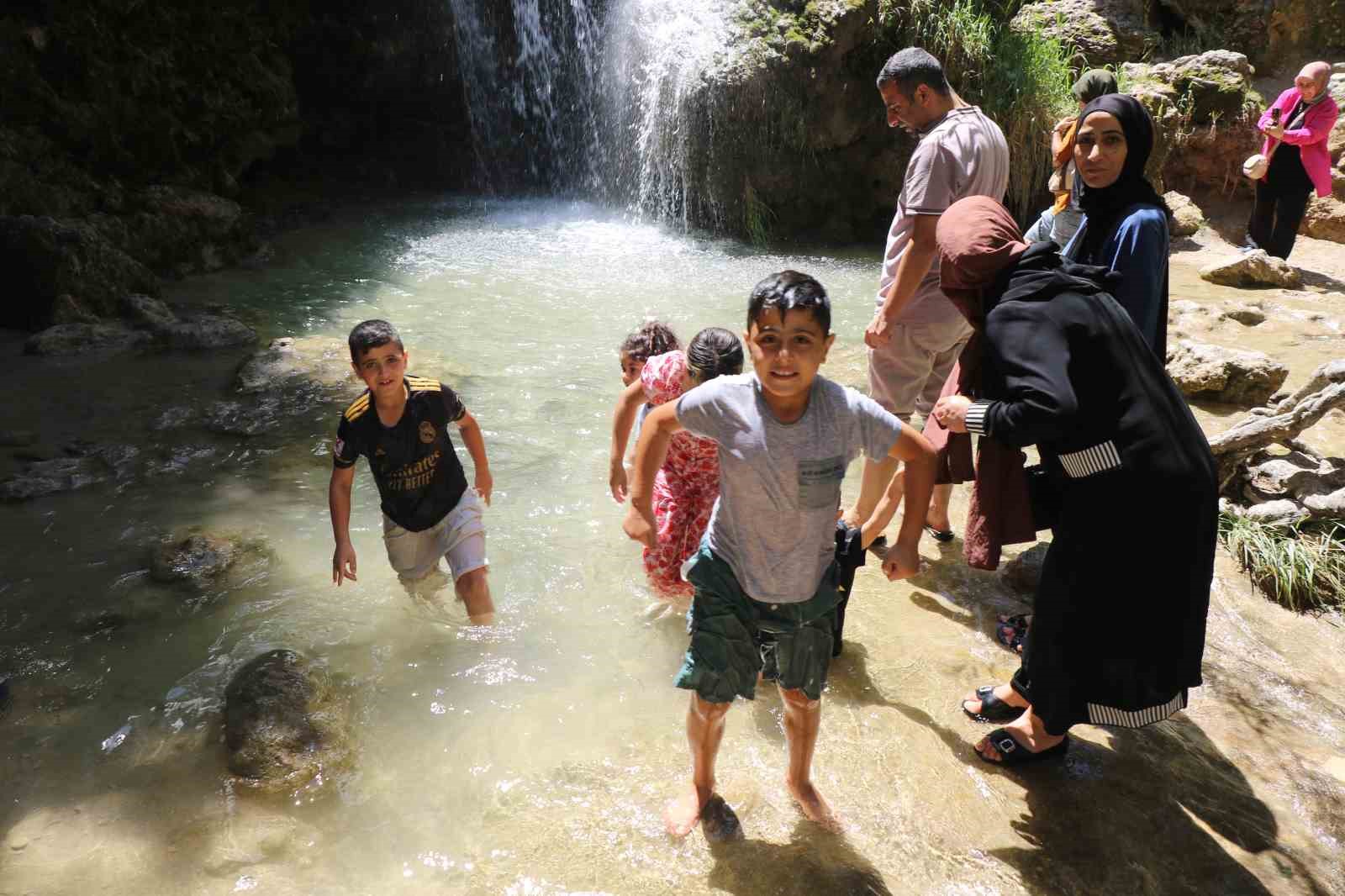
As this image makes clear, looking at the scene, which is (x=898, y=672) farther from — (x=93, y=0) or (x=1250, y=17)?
(x=1250, y=17)

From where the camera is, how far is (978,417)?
7.35 feet

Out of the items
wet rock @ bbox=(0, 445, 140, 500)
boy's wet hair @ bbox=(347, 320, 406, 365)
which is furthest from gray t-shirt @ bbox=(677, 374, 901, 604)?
wet rock @ bbox=(0, 445, 140, 500)

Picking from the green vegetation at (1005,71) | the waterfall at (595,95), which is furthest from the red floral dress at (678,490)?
the green vegetation at (1005,71)

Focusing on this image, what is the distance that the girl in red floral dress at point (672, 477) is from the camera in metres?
2.78

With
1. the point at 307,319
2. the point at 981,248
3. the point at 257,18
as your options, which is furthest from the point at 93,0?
the point at 981,248

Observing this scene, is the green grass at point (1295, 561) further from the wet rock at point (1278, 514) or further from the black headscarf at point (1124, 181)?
the black headscarf at point (1124, 181)

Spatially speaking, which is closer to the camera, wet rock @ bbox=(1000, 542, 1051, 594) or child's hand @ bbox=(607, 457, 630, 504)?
child's hand @ bbox=(607, 457, 630, 504)

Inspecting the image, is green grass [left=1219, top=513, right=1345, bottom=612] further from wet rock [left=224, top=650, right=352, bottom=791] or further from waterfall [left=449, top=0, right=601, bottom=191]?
waterfall [left=449, top=0, right=601, bottom=191]

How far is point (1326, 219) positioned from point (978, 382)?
9.38 meters

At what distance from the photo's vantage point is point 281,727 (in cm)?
261

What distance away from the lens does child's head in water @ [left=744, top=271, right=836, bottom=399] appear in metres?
1.95

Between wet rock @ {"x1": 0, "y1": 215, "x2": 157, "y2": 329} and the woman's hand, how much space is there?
688 centimetres

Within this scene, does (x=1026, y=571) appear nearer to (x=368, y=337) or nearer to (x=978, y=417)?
(x=978, y=417)

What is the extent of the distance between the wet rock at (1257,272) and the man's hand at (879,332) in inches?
244
